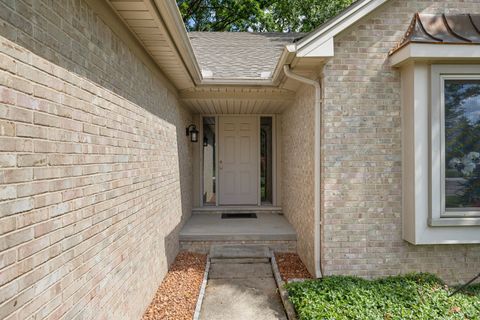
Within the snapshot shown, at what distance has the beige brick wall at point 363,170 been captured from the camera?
3.65 metres

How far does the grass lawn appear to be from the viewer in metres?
2.88

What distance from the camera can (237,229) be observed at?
538cm

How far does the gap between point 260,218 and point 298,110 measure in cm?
259

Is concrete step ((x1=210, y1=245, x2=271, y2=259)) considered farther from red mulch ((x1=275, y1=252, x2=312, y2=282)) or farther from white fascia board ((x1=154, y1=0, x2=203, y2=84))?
white fascia board ((x1=154, y1=0, x2=203, y2=84))

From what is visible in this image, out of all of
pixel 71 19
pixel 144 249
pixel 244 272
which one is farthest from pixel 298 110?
pixel 71 19

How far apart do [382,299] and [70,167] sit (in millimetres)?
3278

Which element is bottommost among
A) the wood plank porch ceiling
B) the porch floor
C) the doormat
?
the porch floor

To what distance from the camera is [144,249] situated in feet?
10.7

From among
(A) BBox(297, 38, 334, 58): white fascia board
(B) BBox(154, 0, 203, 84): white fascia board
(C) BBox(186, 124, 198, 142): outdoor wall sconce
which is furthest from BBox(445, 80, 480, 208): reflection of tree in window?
(C) BBox(186, 124, 198, 142): outdoor wall sconce

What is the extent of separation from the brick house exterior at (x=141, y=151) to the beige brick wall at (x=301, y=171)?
48 millimetres

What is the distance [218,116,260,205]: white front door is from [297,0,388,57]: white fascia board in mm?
3933

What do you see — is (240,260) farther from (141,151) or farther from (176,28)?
(176,28)

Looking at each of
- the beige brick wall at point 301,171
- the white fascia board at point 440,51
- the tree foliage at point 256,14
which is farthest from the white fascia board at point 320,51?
the tree foliage at point 256,14

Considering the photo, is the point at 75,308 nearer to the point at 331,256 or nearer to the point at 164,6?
the point at 164,6
